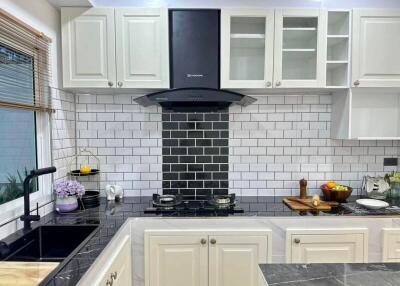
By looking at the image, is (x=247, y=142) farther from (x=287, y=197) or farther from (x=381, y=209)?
(x=381, y=209)

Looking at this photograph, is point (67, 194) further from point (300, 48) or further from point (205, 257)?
point (300, 48)

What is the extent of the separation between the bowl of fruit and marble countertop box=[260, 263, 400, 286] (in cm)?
125

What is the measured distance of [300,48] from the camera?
2355mm

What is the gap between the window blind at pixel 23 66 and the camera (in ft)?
5.51

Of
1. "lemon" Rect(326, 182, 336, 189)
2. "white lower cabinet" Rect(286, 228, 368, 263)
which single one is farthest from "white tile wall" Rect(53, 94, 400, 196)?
"white lower cabinet" Rect(286, 228, 368, 263)

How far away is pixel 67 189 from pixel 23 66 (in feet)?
2.87

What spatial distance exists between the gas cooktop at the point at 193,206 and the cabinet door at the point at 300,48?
1.00 metres

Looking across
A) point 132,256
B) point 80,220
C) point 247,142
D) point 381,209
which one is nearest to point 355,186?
point 381,209

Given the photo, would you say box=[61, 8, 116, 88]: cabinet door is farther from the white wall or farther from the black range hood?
the black range hood

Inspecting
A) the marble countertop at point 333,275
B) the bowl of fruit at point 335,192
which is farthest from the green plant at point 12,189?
the bowl of fruit at point 335,192

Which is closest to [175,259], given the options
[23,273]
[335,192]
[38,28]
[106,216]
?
[106,216]

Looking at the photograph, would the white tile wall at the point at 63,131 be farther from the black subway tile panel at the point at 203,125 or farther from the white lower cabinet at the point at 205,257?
the black subway tile panel at the point at 203,125

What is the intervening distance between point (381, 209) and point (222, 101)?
4.71ft

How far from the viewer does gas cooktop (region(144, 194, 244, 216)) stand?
7.07ft
